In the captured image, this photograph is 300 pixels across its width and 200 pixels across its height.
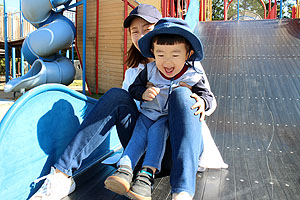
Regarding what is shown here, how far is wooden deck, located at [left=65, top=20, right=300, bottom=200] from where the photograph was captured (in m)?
1.27

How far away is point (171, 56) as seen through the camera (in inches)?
49.9

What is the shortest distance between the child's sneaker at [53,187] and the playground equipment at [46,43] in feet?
17.2

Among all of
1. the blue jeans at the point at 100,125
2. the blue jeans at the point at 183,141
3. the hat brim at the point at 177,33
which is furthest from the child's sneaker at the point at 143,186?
the hat brim at the point at 177,33

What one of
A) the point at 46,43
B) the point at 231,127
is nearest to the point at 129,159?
the point at 231,127

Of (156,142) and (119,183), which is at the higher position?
(156,142)

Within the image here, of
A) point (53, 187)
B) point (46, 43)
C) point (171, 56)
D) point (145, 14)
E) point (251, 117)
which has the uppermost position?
point (46, 43)

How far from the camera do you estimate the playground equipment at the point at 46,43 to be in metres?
5.99

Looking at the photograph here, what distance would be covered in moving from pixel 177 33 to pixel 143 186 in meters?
0.74

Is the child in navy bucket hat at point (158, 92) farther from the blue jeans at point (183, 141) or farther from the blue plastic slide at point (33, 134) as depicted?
the blue plastic slide at point (33, 134)

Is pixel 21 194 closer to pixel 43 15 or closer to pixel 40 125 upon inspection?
pixel 40 125

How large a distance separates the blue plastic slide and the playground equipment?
5.08 m

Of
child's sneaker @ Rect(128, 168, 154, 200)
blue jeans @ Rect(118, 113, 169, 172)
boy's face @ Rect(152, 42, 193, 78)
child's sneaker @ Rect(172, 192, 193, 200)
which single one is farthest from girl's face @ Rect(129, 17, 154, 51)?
child's sneaker @ Rect(172, 192, 193, 200)

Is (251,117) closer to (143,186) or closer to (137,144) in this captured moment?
(137,144)

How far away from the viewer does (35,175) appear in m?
1.15
